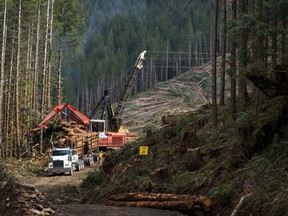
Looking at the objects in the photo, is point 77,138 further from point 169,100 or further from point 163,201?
point 169,100

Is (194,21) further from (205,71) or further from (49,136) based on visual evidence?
(49,136)

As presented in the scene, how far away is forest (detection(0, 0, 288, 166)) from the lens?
14.2m

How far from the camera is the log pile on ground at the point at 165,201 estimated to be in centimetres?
1132

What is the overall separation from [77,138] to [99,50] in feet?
239

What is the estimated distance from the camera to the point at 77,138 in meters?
31.8

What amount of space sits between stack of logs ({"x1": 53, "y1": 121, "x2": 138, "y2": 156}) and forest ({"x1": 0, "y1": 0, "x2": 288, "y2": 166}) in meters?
2.18

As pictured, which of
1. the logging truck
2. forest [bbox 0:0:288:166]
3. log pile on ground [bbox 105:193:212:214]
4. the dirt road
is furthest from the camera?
the logging truck

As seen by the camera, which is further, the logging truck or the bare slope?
the bare slope

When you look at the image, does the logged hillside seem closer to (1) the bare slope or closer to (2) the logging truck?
(2) the logging truck

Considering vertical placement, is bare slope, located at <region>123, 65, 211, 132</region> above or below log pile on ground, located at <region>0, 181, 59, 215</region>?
above

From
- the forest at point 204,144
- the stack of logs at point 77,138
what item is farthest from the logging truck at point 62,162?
the stack of logs at point 77,138

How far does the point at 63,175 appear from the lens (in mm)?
26250

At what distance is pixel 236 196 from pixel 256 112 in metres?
3.59

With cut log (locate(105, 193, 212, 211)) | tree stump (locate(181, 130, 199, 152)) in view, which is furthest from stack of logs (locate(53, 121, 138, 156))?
cut log (locate(105, 193, 212, 211))
